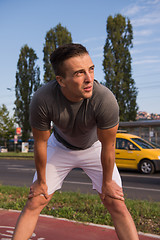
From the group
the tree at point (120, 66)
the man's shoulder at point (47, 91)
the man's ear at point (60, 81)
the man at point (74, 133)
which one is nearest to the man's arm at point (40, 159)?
the man at point (74, 133)

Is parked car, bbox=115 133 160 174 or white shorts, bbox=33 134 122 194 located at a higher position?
white shorts, bbox=33 134 122 194

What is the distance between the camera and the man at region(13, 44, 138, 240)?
2.34 metres

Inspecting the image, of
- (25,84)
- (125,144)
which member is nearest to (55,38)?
(25,84)

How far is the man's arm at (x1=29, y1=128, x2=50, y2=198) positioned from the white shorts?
0.08m

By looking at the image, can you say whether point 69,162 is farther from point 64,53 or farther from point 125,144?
point 125,144

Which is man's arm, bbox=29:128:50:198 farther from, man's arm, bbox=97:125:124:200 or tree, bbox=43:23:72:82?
tree, bbox=43:23:72:82

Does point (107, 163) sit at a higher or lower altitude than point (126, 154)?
higher

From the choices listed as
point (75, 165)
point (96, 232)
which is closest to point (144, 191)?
point (96, 232)

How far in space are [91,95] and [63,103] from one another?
0.27 meters

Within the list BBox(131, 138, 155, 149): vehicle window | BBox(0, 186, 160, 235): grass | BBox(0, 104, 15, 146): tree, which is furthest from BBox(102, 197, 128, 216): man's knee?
BBox(0, 104, 15, 146): tree

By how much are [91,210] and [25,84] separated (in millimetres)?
37880

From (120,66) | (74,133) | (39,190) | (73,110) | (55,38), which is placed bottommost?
(39,190)

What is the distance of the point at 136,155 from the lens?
12.4m

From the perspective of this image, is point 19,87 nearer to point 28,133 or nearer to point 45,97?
point 28,133
